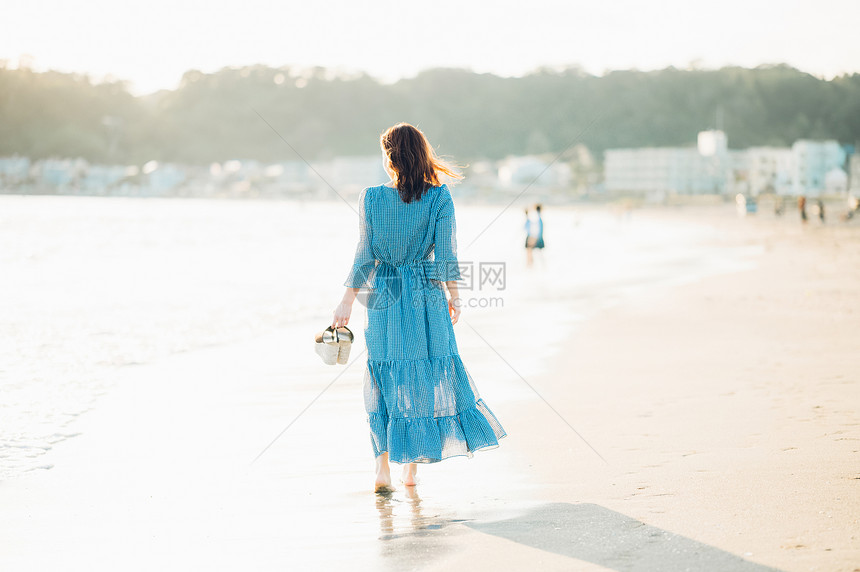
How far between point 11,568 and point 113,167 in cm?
14182

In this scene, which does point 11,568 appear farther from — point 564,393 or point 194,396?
point 564,393

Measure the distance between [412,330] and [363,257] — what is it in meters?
0.35

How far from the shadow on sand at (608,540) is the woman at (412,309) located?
0.42 metres

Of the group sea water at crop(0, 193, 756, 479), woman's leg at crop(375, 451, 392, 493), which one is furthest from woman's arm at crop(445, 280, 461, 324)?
sea water at crop(0, 193, 756, 479)

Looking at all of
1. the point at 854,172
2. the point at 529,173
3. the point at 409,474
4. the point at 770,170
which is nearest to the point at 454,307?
the point at 409,474

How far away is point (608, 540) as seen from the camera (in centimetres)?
271

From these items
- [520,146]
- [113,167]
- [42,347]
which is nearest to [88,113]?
[113,167]

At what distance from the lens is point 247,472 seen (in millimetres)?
3662

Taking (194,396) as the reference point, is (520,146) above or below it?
above

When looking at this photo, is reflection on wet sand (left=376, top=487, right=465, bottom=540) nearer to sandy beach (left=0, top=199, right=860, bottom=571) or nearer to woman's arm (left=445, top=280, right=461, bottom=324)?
sandy beach (left=0, top=199, right=860, bottom=571)

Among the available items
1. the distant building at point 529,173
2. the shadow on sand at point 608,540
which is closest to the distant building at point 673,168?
the distant building at point 529,173

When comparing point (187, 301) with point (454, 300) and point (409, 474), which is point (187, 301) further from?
point (454, 300)

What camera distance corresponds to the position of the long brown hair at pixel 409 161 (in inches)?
126

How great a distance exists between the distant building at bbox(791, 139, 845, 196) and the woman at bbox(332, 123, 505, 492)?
111m
